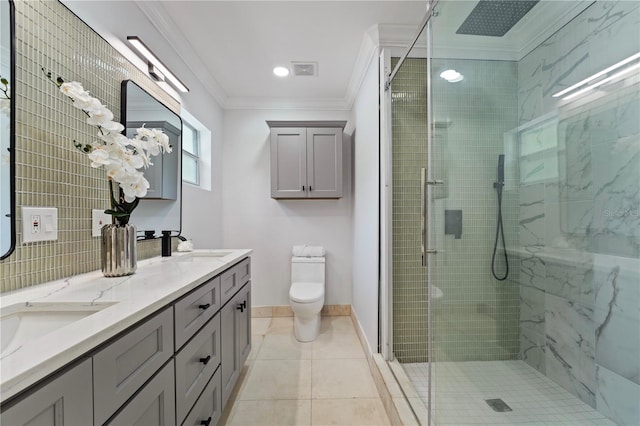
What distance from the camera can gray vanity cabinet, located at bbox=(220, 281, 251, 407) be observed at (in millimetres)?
1445

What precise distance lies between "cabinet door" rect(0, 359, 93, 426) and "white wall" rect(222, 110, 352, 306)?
2465 millimetres

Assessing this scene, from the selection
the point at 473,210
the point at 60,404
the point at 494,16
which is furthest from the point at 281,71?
the point at 60,404

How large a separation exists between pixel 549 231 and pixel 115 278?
2.01 m

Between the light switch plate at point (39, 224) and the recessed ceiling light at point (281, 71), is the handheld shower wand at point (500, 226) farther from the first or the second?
the light switch plate at point (39, 224)

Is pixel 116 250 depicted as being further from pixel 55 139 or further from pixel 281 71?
pixel 281 71

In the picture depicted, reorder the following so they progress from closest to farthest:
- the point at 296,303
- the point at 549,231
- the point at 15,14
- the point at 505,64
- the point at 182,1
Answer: the point at 15,14, the point at 549,231, the point at 505,64, the point at 182,1, the point at 296,303

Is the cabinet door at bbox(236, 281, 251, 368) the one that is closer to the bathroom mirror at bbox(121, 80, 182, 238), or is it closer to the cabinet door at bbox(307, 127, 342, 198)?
the bathroom mirror at bbox(121, 80, 182, 238)

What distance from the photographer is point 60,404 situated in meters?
0.51

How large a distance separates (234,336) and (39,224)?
1093mm

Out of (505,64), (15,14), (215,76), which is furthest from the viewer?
(215,76)

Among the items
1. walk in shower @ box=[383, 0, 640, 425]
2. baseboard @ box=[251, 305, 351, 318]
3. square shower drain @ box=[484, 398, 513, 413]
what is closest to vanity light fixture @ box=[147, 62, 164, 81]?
walk in shower @ box=[383, 0, 640, 425]

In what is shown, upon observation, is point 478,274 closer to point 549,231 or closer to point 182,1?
point 549,231

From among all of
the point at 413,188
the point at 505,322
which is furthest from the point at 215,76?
the point at 505,322

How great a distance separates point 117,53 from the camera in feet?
4.58
